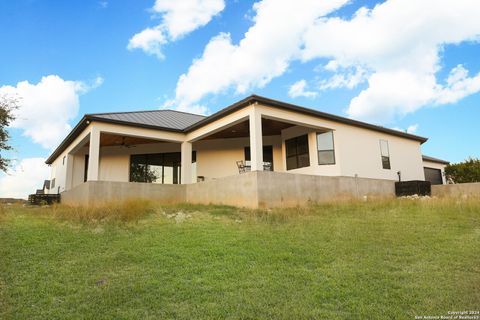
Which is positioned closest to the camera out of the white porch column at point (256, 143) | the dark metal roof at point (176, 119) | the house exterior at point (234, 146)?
the white porch column at point (256, 143)

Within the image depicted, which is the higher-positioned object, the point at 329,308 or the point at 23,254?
the point at 23,254

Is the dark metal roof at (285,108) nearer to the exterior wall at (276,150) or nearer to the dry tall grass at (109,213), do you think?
the exterior wall at (276,150)

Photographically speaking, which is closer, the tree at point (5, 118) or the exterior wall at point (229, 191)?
the exterior wall at point (229, 191)

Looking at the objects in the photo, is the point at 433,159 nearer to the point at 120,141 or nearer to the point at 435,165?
the point at 435,165

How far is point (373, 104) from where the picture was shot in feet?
63.5

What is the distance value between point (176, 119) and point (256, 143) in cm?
810

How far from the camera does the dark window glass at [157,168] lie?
747 inches

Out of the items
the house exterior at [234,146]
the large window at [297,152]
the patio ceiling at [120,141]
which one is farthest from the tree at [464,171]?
the patio ceiling at [120,141]

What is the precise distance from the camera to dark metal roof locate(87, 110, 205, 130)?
15.6 metres

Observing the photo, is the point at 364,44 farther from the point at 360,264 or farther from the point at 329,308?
the point at 329,308

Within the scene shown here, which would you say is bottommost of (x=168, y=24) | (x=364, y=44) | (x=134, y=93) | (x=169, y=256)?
(x=169, y=256)

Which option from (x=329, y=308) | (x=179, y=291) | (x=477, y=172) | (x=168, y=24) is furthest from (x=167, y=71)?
(x=477, y=172)

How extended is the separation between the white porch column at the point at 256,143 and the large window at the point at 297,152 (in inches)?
165

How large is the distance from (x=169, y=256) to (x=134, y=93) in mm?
11765
